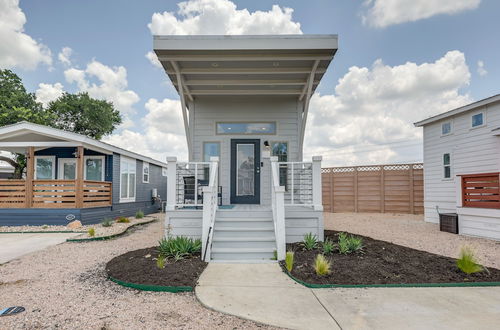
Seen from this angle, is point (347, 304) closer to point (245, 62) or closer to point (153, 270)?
point (153, 270)

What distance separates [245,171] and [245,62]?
2859 millimetres

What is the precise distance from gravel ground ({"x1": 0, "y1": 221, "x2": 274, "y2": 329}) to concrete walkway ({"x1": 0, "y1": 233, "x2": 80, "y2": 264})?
95cm

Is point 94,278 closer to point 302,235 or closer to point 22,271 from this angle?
point 22,271

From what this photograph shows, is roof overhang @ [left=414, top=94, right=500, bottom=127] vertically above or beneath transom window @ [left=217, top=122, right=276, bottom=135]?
above

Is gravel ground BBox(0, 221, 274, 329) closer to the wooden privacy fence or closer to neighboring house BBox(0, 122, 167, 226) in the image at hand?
neighboring house BBox(0, 122, 167, 226)

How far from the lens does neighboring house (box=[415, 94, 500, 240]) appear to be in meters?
7.40

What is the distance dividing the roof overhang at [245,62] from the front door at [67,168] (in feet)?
23.2

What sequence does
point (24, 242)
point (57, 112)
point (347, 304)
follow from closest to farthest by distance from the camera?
point (347, 304)
point (24, 242)
point (57, 112)

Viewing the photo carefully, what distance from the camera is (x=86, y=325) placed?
8.80ft

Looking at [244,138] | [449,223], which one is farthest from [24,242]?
[449,223]

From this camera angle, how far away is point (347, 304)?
3.10m

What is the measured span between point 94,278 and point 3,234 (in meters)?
6.18

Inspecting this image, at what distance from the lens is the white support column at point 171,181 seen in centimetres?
565

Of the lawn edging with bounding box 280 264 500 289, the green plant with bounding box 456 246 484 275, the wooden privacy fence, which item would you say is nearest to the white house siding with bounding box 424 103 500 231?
the wooden privacy fence
